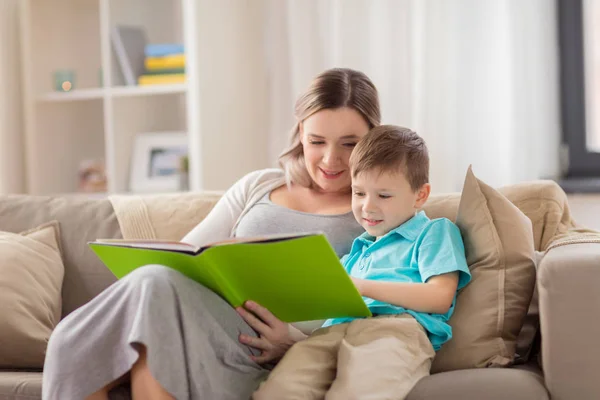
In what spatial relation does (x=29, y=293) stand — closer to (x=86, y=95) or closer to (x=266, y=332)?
(x=266, y=332)

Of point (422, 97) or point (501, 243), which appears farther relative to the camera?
point (422, 97)

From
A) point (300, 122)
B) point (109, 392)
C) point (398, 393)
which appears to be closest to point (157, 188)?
point (300, 122)

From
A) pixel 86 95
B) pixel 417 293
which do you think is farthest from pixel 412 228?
pixel 86 95

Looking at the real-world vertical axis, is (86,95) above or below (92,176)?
above

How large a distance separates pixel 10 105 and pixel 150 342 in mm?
2286

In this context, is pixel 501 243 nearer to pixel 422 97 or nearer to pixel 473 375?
pixel 473 375

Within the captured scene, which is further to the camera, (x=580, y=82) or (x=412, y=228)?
(x=580, y=82)

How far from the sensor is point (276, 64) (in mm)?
3303

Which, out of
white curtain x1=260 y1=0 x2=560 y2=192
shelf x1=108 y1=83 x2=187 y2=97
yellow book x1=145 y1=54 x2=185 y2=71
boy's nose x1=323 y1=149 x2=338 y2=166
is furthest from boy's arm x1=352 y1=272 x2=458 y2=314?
yellow book x1=145 y1=54 x2=185 y2=71

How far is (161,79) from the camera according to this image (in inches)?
132

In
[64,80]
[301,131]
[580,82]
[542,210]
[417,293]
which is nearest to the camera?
[417,293]

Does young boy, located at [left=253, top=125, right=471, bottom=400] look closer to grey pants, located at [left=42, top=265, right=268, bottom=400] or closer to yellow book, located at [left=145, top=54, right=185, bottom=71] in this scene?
grey pants, located at [left=42, top=265, right=268, bottom=400]

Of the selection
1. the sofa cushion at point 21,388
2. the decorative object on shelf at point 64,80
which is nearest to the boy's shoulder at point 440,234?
the sofa cushion at point 21,388

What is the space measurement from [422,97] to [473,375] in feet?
5.15
